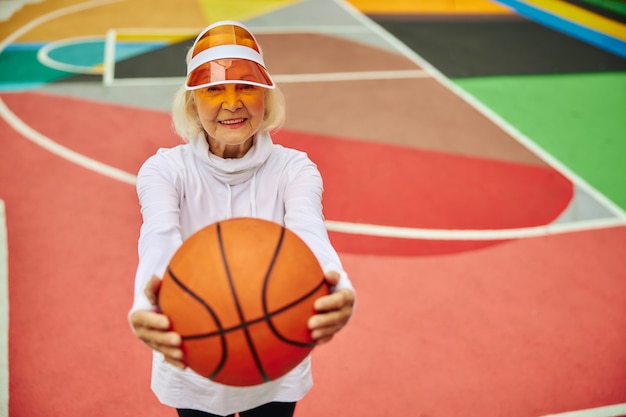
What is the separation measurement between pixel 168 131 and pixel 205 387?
207 inches

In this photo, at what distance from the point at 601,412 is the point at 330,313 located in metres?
2.89

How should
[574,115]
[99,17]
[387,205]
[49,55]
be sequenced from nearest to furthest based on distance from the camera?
1. [387,205]
2. [574,115]
3. [49,55]
4. [99,17]

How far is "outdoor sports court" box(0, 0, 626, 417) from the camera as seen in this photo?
13.2 feet

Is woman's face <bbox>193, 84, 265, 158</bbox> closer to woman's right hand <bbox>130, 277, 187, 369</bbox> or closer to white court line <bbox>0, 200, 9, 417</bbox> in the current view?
woman's right hand <bbox>130, 277, 187, 369</bbox>

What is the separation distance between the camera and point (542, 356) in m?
4.29

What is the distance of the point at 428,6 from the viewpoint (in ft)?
42.7

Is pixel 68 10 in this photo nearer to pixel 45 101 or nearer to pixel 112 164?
pixel 45 101

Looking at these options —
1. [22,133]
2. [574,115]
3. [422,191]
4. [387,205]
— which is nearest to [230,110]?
[387,205]

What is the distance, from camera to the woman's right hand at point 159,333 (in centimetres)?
180

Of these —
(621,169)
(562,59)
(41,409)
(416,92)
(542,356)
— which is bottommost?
(41,409)

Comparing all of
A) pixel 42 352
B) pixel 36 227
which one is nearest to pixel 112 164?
pixel 36 227

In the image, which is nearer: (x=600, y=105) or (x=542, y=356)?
(x=542, y=356)

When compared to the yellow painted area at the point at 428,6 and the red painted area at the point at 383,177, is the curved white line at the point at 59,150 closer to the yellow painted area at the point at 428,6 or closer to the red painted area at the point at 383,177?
the red painted area at the point at 383,177

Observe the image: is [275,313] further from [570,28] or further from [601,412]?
[570,28]
